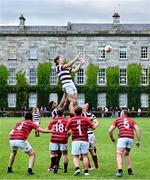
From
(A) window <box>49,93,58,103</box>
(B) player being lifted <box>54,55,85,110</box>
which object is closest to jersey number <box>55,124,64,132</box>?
(B) player being lifted <box>54,55,85,110</box>

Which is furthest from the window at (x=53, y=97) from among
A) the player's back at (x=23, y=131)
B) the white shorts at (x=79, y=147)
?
the white shorts at (x=79, y=147)

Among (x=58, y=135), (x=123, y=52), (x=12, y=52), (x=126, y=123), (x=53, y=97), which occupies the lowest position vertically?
(x=58, y=135)

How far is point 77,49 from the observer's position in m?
80.8

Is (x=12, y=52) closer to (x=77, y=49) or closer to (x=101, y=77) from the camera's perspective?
(x=77, y=49)

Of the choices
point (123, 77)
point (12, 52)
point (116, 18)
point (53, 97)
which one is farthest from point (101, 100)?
point (12, 52)

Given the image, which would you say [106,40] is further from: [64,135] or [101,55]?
[64,135]

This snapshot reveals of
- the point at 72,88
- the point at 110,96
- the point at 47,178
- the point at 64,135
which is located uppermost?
the point at 110,96

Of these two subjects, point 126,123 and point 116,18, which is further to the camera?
point 116,18

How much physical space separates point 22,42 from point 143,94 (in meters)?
18.1

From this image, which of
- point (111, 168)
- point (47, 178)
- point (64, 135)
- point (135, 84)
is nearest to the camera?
point (47, 178)

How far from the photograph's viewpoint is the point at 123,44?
80812mm

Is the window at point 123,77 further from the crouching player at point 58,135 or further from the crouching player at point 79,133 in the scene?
the crouching player at point 79,133

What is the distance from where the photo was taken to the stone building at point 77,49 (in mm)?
80188

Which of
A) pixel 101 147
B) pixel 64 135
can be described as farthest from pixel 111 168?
pixel 101 147
